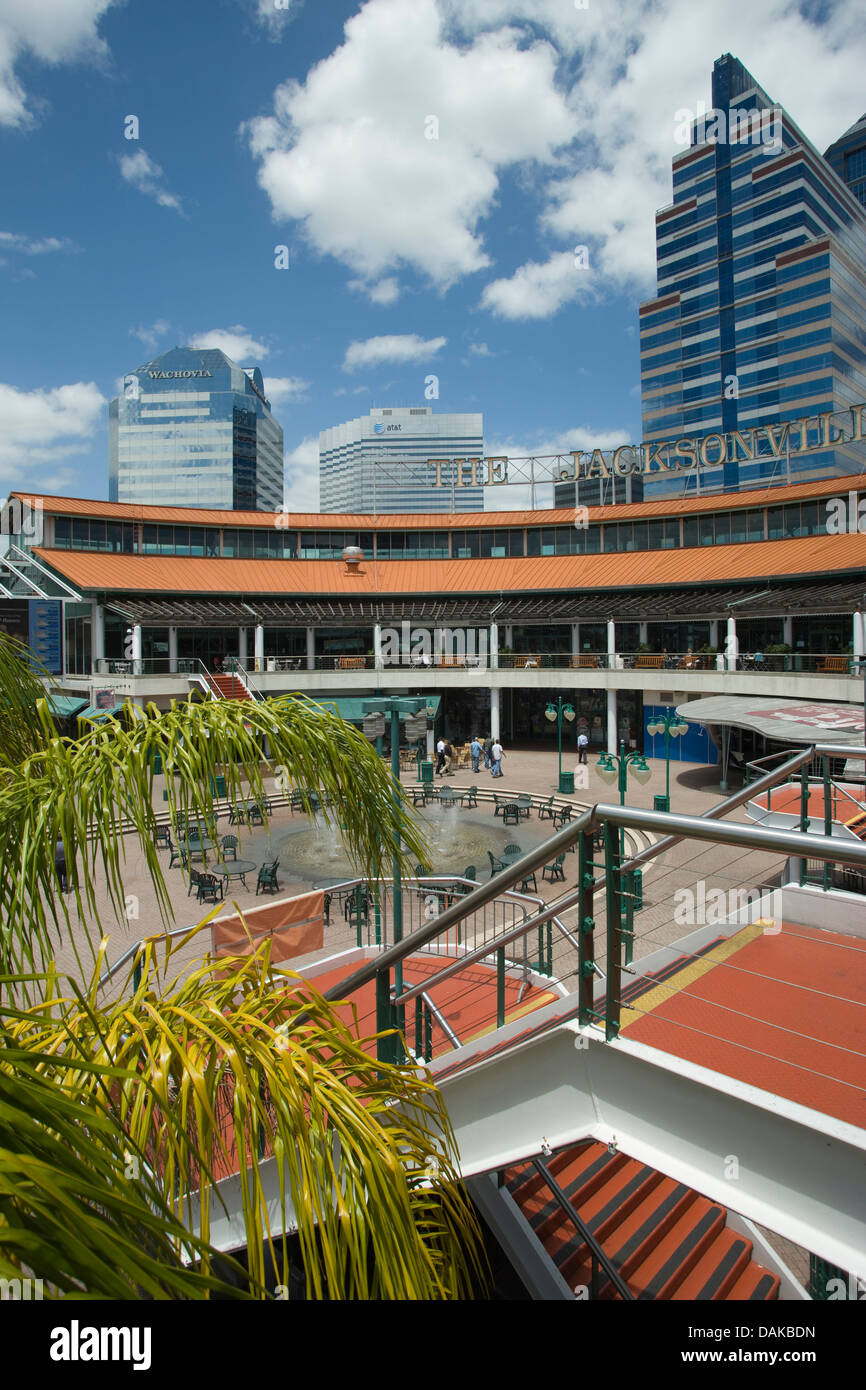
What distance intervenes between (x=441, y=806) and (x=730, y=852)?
9.79 metres

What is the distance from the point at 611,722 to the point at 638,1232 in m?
29.3

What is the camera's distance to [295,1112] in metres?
1.88

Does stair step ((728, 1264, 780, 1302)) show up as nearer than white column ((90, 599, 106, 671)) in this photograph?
Yes

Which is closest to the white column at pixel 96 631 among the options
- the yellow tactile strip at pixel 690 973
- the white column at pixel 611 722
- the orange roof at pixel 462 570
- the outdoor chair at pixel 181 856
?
the orange roof at pixel 462 570

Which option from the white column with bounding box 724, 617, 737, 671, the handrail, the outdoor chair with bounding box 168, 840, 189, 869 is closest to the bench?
the white column with bounding box 724, 617, 737, 671

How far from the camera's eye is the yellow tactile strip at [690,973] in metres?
3.85

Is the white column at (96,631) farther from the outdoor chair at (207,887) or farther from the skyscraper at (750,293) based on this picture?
the skyscraper at (750,293)

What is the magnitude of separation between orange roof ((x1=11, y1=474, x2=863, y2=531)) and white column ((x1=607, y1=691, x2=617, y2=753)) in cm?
1256

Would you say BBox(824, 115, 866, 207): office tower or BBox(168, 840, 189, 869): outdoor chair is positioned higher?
BBox(824, 115, 866, 207): office tower

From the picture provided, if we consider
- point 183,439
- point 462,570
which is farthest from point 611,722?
point 183,439

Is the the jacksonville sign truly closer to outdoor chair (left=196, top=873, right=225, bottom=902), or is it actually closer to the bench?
the bench

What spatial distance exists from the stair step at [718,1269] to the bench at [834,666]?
76.9 feet

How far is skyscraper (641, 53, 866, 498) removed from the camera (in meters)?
78.1

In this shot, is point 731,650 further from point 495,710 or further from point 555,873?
point 555,873
